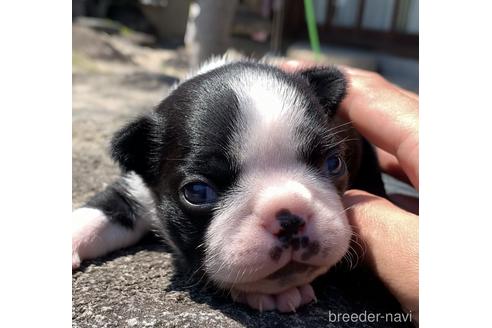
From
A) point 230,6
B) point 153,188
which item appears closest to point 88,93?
point 230,6

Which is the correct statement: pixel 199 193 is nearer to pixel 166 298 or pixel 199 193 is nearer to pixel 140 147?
pixel 166 298

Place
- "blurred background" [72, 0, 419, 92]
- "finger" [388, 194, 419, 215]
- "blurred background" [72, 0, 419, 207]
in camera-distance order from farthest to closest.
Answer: "blurred background" [72, 0, 419, 92] < "blurred background" [72, 0, 419, 207] < "finger" [388, 194, 419, 215]

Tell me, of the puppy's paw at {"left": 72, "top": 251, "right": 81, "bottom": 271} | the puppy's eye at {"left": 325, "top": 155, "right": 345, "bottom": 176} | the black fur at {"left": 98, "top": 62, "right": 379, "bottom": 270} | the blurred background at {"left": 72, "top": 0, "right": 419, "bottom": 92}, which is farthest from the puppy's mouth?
the blurred background at {"left": 72, "top": 0, "right": 419, "bottom": 92}

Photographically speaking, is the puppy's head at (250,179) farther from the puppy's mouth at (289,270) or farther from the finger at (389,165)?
the finger at (389,165)

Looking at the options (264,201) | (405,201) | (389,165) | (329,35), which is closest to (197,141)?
(264,201)

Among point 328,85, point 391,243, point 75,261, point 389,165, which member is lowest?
point 75,261

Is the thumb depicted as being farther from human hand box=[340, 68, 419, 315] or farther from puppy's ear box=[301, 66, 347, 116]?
puppy's ear box=[301, 66, 347, 116]
